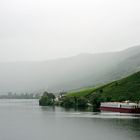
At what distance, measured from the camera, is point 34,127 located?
10844 centimetres

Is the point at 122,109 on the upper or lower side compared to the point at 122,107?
lower

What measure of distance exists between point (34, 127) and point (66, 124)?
11.0 meters

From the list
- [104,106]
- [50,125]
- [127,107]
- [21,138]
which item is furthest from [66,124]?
[104,106]

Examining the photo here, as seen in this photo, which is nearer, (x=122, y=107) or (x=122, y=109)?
(x=122, y=109)

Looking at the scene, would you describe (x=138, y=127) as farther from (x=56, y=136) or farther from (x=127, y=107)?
(x=127, y=107)

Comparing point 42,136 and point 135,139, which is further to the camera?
point 42,136

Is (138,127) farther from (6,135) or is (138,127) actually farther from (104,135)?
(6,135)

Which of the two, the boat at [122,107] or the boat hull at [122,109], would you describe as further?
the boat at [122,107]

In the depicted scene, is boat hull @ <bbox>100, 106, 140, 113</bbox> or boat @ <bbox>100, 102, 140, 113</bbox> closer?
boat hull @ <bbox>100, 106, 140, 113</bbox>

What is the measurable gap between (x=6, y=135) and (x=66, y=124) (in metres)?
26.9

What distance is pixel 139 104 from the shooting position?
17788cm

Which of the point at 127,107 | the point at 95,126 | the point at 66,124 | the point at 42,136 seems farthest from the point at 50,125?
the point at 127,107

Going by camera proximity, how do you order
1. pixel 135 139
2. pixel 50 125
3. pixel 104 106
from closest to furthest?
1. pixel 135 139
2. pixel 50 125
3. pixel 104 106

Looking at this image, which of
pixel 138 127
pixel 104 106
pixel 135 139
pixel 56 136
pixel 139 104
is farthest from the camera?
pixel 104 106
